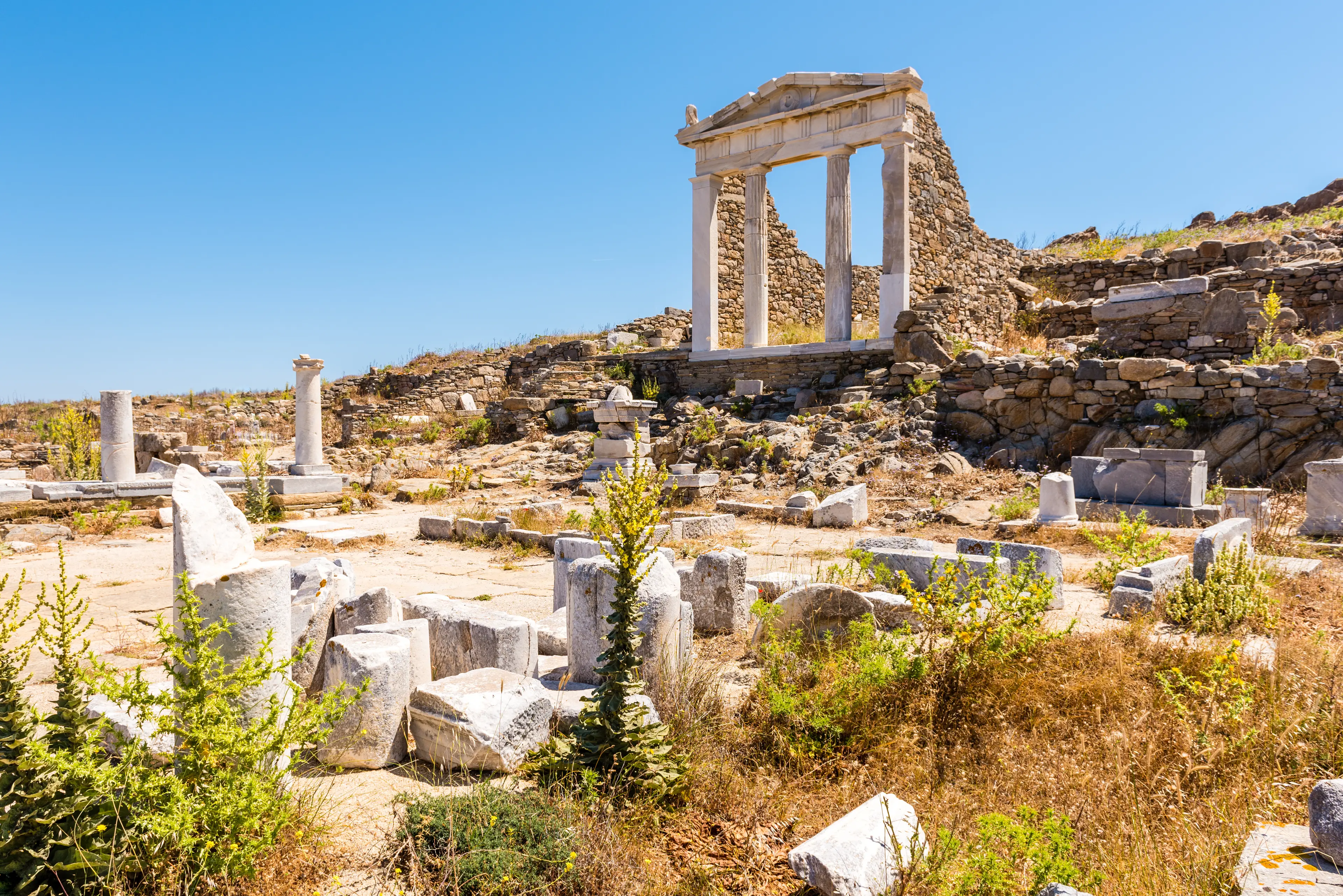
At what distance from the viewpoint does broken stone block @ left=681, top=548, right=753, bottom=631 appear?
533 centimetres

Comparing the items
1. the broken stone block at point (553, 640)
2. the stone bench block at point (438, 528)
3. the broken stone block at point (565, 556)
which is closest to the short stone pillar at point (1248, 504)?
the broken stone block at point (565, 556)

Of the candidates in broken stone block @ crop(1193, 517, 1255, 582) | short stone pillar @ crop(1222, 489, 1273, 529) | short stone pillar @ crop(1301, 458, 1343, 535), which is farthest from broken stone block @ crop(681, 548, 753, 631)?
short stone pillar @ crop(1301, 458, 1343, 535)

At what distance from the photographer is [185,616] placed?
2.60 metres

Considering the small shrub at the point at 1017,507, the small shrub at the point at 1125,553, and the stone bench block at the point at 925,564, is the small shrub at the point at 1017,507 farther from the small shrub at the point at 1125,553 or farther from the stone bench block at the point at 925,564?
the stone bench block at the point at 925,564

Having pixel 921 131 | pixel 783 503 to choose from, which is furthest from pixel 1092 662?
pixel 921 131

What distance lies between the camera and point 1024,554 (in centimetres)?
611

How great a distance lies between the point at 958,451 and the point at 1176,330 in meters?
3.93

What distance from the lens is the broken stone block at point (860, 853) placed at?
2604mm

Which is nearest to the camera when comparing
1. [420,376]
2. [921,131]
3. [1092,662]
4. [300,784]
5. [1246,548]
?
[300,784]

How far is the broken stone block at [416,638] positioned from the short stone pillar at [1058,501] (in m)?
6.97

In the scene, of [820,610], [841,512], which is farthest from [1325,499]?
[820,610]

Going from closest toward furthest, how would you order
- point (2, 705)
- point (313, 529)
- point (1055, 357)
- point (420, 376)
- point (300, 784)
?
point (2, 705), point (300, 784), point (313, 529), point (1055, 357), point (420, 376)

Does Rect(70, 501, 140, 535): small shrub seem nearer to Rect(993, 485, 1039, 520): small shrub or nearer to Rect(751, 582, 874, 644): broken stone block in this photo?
Rect(751, 582, 874, 644): broken stone block

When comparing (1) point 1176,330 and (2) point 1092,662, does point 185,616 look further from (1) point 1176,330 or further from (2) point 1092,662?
(1) point 1176,330
